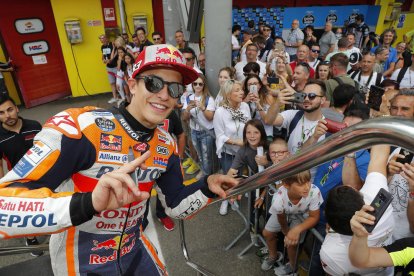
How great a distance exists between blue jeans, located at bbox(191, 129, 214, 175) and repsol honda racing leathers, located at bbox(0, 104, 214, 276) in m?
2.59

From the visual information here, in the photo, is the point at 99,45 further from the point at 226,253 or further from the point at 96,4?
the point at 226,253

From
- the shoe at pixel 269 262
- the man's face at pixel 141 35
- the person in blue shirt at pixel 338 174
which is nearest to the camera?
the person in blue shirt at pixel 338 174

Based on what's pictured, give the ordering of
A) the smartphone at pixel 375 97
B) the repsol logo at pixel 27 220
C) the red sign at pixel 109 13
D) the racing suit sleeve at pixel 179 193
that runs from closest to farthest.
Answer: the repsol logo at pixel 27 220
the racing suit sleeve at pixel 179 193
the smartphone at pixel 375 97
the red sign at pixel 109 13

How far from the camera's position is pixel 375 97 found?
13.0 feet

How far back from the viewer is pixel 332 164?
9.95 ft

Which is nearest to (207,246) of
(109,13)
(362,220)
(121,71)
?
(362,220)

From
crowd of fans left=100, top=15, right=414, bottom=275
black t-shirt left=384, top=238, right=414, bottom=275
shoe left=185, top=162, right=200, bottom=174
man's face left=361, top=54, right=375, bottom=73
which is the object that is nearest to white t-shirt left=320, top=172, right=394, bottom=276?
crowd of fans left=100, top=15, right=414, bottom=275

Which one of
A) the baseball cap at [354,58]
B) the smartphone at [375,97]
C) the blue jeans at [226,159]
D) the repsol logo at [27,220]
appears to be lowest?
the blue jeans at [226,159]

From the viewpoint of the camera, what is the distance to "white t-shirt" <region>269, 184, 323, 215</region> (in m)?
2.82

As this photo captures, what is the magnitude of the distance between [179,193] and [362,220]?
48.2 inches

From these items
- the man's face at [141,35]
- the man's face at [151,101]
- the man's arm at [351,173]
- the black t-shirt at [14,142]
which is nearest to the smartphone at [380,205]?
the man's arm at [351,173]

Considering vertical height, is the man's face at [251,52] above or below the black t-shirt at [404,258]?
above

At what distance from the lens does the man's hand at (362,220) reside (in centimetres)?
176

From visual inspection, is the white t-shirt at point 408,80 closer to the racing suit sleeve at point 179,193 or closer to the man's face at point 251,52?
the man's face at point 251,52
